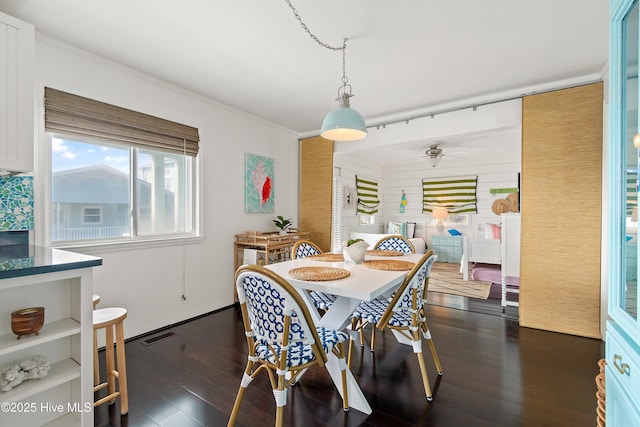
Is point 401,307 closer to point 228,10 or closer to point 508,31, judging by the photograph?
point 508,31

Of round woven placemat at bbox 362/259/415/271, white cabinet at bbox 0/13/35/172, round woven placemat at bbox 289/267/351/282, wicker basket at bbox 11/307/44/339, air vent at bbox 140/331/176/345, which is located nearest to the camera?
wicker basket at bbox 11/307/44/339

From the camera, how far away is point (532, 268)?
295 centimetres

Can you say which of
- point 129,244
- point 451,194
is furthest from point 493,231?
point 129,244

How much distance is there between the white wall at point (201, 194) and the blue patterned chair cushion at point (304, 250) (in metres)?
1.15

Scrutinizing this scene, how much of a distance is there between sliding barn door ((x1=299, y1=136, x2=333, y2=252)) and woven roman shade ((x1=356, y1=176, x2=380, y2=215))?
1.55 metres

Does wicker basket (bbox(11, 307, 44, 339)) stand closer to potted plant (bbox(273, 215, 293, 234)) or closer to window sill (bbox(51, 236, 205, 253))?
window sill (bbox(51, 236, 205, 253))

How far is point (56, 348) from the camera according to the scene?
144 centimetres

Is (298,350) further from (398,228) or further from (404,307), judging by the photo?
(398,228)

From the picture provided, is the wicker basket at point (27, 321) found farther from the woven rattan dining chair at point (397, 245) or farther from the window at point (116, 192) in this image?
the woven rattan dining chair at point (397, 245)

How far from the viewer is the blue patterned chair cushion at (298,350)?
1.41 metres

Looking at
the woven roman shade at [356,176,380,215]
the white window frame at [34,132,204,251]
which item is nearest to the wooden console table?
the white window frame at [34,132,204,251]

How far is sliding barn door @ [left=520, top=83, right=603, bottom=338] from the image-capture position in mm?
2680

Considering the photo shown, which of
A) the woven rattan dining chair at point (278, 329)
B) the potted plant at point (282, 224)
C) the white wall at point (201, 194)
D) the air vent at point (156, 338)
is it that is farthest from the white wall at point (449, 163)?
the air vent at point (156, 338)

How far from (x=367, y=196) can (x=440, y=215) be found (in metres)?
1.65
